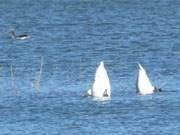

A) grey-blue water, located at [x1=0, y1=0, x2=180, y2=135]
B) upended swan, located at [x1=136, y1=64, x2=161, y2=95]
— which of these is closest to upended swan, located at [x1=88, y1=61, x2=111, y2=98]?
grey-blue water, located at [x1=0, y1=0, x2=180, y2=135]

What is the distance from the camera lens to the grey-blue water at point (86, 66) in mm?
51812

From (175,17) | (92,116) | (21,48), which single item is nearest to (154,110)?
(92,116)

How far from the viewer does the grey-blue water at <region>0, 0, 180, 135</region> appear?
5181 cm

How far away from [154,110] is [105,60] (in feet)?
60.7

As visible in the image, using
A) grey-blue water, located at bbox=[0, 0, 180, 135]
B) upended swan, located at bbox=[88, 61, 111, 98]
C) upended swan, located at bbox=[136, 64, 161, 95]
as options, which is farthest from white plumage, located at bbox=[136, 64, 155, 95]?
upended swan, located at bbox=[88, 61, 111, 98]

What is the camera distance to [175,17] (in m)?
102

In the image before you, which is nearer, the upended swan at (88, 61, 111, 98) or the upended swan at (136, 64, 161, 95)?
the upended swan at (88, 61, 111, 98)

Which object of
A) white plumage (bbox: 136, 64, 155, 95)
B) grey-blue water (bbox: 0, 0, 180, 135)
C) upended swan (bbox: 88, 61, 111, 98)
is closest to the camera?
grey-blue water (bbox: 0, 0, 180, 135)

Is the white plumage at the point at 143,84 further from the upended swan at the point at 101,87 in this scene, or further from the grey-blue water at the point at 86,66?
the upended swan at the point at 101,87

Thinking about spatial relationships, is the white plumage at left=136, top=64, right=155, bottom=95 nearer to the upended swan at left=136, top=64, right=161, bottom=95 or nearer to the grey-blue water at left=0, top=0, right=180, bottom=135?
the upended swan at left=136, top=64, right=161, bottom=95

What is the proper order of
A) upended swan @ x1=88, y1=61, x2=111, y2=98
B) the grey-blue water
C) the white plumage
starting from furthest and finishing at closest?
the white plumage
upended swan @ x1=88, y1=61, x2=111, y2=98
the grey-blue water

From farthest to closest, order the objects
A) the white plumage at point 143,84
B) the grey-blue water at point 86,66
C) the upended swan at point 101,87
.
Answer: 1. the white plumage at point 143,84
2. the upended swan at point 101,87
3. the grey-blue water at point 86,66

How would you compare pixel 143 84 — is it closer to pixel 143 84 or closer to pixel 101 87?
pixel 143 84

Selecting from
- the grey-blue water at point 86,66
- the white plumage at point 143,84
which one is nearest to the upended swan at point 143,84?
the white plumage at point 143,84
